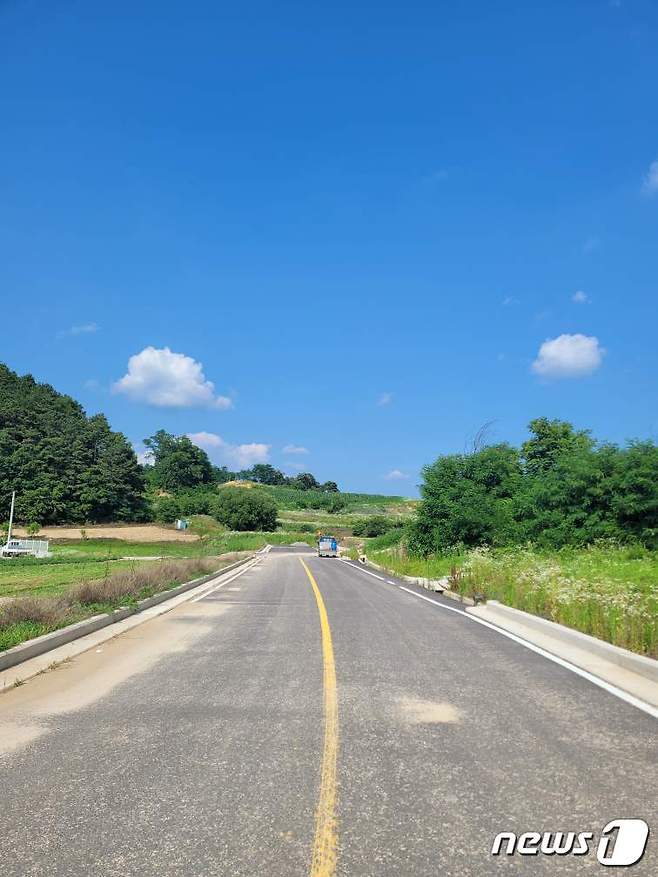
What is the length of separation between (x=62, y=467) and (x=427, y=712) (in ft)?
361

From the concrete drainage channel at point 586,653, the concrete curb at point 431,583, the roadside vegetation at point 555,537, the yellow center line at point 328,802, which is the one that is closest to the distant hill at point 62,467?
the roadside vegetation at point 555,537

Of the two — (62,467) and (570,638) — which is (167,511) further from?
(570,638)

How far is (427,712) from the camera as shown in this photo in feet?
22.9

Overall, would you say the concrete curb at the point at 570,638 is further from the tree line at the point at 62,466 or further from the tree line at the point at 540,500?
the tree line at the point at 62,466

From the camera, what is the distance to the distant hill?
337ft

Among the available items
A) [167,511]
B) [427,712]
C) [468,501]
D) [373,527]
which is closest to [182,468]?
[167,511]

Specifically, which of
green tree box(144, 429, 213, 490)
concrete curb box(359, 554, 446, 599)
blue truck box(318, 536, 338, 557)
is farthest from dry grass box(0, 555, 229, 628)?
green tree box(144, 429, 213, 490)

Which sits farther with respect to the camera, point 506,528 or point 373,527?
point 373,527

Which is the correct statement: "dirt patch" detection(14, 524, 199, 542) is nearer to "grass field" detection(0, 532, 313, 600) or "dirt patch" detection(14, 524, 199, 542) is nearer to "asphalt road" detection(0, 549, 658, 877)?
"grass field" detection(0, 532, 313, 600)

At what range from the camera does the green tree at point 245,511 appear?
116375 mm

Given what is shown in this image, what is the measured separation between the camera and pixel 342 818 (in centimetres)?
439

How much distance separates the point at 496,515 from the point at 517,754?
98.6ft

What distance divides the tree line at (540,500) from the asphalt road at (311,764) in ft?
62.4

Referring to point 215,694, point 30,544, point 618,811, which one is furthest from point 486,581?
point 30,544
